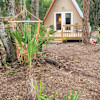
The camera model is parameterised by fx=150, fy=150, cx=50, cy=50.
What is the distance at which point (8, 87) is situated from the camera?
3617 mm

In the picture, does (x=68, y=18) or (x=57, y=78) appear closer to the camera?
(x=57, y=78)

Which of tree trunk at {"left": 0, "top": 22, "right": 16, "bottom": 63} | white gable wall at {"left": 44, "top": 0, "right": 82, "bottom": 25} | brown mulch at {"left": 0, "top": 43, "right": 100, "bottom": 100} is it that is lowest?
brown mulch at {"left": 0, "top": 43, "right": 100, "bottom": 100}

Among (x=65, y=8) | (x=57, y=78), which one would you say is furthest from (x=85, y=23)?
(x=57, y=78)

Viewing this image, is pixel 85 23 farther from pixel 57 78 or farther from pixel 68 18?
pixel 57 78

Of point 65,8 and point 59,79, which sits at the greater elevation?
point 65,8

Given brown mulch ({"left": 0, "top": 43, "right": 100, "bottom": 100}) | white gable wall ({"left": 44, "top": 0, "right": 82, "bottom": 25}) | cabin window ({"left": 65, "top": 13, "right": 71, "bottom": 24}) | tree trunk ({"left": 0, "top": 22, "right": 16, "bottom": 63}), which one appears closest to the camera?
brown mulch ({"left": 0, "top": 43, "right": 100, "bottom": 100})

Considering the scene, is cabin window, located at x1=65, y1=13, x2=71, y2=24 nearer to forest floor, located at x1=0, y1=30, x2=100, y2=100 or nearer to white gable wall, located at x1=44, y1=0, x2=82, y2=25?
white gable wall, located at x1=44, y1=0, x2=82, y2=25

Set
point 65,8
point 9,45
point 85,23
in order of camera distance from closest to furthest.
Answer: point 9,45 < point 85,23 < point 65,8

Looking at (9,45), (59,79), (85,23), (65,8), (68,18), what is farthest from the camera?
(68,18)

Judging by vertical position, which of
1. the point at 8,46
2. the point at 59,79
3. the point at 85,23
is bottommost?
the point at 59,79

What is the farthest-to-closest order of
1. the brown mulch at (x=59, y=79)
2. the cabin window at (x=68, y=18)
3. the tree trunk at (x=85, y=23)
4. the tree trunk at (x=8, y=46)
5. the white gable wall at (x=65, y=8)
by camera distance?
the cabin window at (x=68, y=18)
the white gable wall at (x=65, y=8)
the tree trunk at (x=85, y=23)
the tree trunk at (x=8, y=46)
the brown mulch at (x=59, y=79)

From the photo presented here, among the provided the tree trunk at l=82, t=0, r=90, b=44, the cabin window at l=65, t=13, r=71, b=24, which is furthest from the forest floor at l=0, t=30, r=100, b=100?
the cabin window at l=65, t=13, r=71, b=24

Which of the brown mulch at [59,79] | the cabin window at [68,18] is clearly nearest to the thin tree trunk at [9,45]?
the brown mulch at [59,79]

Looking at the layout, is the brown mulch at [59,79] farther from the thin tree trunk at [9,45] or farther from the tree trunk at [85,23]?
the tree trunk at [85,23]
